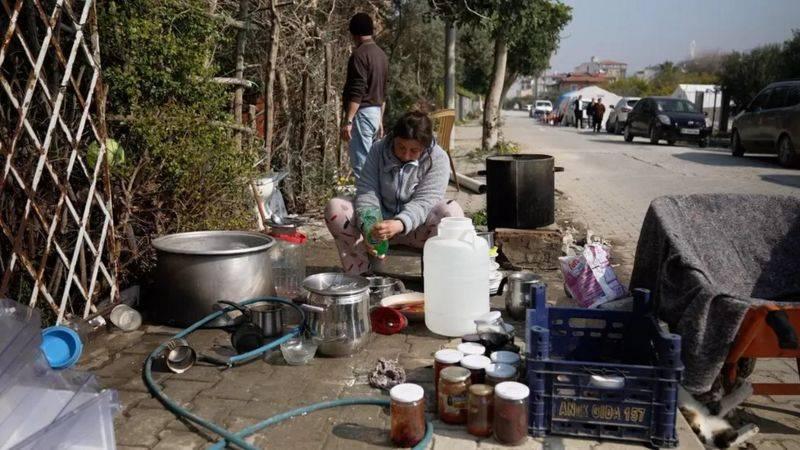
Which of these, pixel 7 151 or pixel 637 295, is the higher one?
pixel 7 151

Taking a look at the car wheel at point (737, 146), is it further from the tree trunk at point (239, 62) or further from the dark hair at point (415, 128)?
the dark hair at point (415, 128)

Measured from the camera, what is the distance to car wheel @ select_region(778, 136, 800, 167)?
12315 mm

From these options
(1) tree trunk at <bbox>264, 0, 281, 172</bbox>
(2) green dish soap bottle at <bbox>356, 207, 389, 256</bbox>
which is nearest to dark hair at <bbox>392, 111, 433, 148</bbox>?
(2) green dish soap bottle at <bbox>356, 207, 389, 256</bbox>

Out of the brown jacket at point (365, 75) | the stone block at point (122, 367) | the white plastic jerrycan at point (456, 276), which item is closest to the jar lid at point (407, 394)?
the white plastic jerrycan at point (456, 276)

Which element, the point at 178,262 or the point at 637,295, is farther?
the point at 178,262

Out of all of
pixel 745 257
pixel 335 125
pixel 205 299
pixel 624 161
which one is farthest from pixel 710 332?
pixel 624 161

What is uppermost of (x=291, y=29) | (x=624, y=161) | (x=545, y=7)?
(x=545, y=7)

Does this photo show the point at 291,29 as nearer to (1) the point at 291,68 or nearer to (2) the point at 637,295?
(1) the point at 291,68

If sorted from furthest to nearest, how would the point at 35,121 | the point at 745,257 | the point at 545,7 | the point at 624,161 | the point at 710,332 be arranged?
the point at 624,161 < the point at 545,7 < the point at 35,121 < the point at 745,257 < the point at 710,332

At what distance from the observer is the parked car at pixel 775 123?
40.1 feet

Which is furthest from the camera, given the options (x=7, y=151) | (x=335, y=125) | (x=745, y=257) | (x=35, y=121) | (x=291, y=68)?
(x=335, y=125)

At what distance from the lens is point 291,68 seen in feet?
22.9

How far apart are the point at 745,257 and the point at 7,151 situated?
375cm

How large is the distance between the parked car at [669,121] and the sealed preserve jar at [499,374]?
17868 mm
